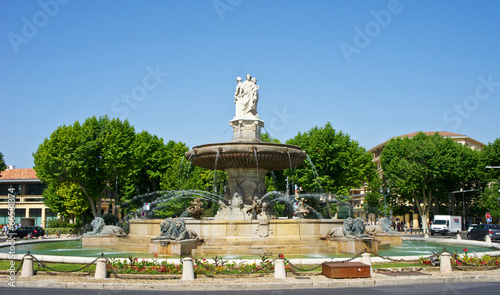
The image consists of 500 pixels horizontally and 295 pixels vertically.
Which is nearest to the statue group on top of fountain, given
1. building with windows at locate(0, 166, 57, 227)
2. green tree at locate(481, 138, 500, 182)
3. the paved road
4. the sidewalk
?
the sidewalk

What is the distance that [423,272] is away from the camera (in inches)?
496

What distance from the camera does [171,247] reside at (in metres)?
15.8

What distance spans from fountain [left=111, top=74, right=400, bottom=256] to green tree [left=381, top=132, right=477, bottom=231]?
30.9m

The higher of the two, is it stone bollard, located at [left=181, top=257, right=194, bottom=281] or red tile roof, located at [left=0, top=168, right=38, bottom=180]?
red tile roof, located at [left=0, top=168, right=38, bottom=180]

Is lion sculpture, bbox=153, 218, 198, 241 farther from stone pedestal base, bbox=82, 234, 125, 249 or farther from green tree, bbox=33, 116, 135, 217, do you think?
green tree, bbox=33, 116, 135, 217

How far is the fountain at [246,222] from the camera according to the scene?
16406mm

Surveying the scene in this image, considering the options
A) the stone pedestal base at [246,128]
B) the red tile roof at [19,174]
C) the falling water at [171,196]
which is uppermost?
the red tile roof at [19,174]

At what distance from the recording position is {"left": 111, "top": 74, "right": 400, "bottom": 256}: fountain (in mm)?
16406

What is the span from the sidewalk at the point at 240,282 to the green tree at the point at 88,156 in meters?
29.4

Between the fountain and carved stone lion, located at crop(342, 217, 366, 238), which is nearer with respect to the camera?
the fountain

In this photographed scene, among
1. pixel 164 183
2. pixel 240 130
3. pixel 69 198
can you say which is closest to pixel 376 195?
pixel 164 183

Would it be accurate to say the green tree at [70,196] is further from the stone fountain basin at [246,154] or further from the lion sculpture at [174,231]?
the lion sculpture at [174,231]

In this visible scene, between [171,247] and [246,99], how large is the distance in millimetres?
9566

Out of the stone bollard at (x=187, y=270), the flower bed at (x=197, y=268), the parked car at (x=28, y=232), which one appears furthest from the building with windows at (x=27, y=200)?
the stone bollard at (x=187, y=270)
